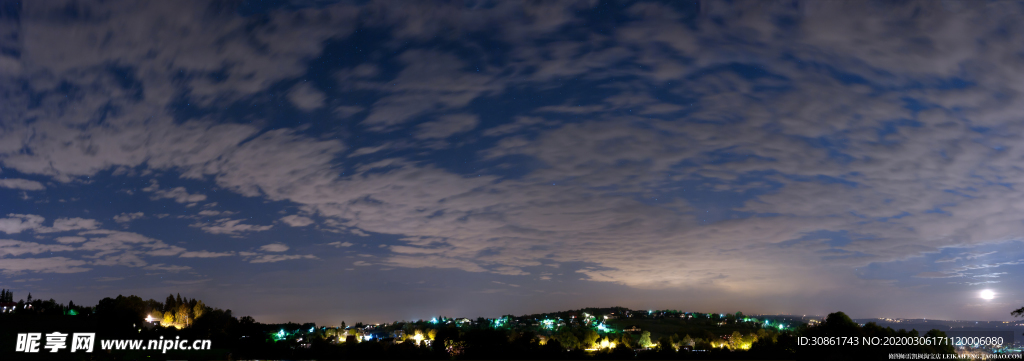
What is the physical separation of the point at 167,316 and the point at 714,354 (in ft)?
374

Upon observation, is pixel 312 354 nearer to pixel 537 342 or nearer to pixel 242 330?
pixel 242 330

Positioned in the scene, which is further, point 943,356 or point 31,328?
point 31,328

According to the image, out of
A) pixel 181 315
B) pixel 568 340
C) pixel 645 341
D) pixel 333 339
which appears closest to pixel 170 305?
pixel 181 315

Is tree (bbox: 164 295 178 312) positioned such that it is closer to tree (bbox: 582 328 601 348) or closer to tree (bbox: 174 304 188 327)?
tree (bbox: 174 304 188 327)

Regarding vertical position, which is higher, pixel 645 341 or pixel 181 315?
pixel 181 315

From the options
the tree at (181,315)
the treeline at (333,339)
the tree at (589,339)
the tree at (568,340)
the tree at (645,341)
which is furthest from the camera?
the tree at (645,341)

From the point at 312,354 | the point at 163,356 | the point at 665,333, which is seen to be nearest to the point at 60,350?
the point at 163,356

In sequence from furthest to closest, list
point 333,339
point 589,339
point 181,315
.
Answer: point 333,339 → point 589,339 → point 181,315

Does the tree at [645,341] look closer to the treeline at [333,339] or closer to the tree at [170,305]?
the treeline at [333,339]

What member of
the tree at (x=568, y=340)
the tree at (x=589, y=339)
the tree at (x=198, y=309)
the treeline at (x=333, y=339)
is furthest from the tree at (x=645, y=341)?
the tree at (x=198, y=309)

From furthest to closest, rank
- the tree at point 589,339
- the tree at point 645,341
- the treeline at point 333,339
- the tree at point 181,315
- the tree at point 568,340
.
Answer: the tree at point 645,341
the tree at point 589,339
the tree at point 568,340
the tree at point 181,315
the treeline at point 333,339

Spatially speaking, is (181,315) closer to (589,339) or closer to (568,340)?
(568,340)

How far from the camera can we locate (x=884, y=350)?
48.0 m

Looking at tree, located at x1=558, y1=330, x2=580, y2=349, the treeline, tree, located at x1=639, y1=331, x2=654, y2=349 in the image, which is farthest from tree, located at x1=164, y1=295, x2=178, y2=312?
tree, located at x1=639, y1=331, x2=654, y2=349
